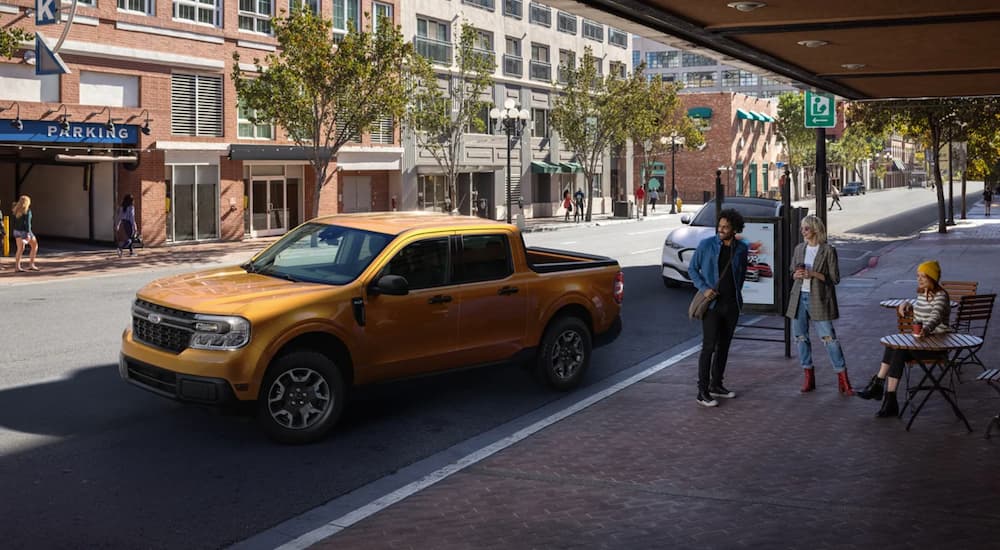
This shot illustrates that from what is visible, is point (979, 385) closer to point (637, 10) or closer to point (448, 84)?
point (637, 10)

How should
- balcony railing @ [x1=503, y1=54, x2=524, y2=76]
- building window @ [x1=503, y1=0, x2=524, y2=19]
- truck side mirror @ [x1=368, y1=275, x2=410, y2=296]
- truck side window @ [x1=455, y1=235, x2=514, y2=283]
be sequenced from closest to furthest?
truck side mirror @ [x1=368, y1=275, x2=410, y2=296]
truck side window @ [x1=455, y1=235, x2=514, y2=283]
balcony railing @ [x1=503, y1=54, x2=524, y2=76]
building window @ [x1=503, y1=0, x2=524, y2=19]

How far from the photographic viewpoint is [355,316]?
874cm

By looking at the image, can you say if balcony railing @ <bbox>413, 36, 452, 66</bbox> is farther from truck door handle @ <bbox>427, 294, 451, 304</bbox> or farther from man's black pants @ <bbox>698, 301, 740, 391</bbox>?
truck door handle @ <bbox>427, 294, 451, 304</bbox>

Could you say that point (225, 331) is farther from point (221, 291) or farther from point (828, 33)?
point (828, 33)

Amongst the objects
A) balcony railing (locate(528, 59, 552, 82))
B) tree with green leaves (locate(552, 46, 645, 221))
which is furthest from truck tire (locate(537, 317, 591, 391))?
balcony railing (locate(528, 59, 552, 82))

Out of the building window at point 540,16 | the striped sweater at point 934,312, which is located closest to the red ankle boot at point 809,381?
the striped sweater at point 934,312

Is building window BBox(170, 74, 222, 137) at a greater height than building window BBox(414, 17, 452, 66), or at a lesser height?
lesser

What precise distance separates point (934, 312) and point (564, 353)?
358 centimetres

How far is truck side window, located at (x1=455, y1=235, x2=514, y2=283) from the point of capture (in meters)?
9.81

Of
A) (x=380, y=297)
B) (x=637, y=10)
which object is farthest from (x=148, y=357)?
(x=637, y=10)

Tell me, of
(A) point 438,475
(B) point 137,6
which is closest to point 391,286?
(A) point 438,475

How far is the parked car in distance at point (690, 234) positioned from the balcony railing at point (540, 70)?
3783cm

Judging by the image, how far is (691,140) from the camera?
66.0 meters

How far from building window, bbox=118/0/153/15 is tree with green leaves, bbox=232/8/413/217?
3.67 metres
